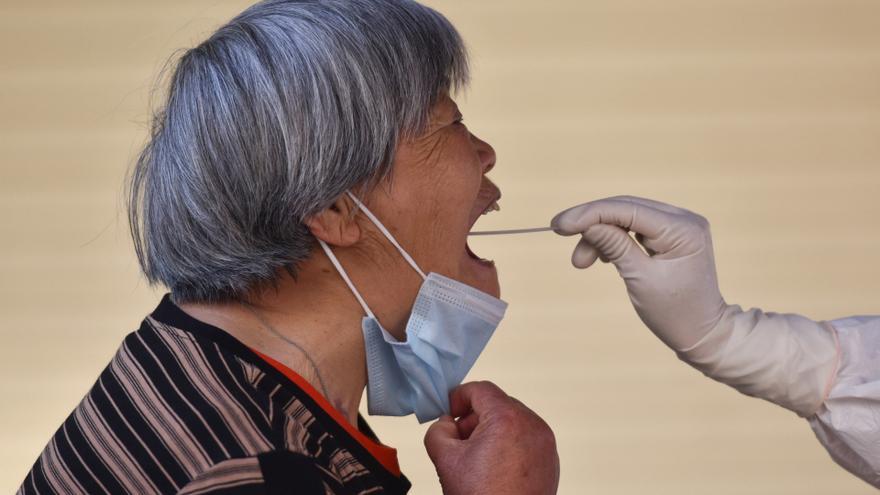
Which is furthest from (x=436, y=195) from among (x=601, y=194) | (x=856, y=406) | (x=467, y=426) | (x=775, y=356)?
(x=601, y=194)

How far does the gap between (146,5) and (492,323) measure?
94.4 inches

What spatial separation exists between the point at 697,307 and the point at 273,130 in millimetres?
733

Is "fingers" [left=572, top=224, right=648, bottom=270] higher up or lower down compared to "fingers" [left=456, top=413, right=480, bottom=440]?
higher up

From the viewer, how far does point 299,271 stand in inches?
72.8

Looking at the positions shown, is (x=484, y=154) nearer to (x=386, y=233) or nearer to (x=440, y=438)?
(x=386, y=233)

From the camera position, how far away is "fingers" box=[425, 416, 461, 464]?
1851mm

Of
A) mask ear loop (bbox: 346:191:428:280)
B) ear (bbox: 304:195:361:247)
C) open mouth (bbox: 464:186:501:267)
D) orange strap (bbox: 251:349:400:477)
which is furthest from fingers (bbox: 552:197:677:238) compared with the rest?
orange strap (bbox: 251:349:400:477)

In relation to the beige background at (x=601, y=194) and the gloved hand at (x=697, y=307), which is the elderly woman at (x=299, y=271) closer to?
the gloved hand at (x=697, y=307)

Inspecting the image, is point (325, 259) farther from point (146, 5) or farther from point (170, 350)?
point (146, 5)

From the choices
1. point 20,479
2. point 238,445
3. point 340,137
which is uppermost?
point 340,137

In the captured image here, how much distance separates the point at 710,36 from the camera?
12.9 ft

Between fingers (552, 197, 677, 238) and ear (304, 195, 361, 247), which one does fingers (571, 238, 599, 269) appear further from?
ear (304, 195, 361, 247)

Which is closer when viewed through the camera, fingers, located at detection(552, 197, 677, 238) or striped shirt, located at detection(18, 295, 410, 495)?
striped shirt, located at detection(18, 295, 410, 495)

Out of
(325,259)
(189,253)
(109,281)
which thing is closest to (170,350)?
(189,253)
